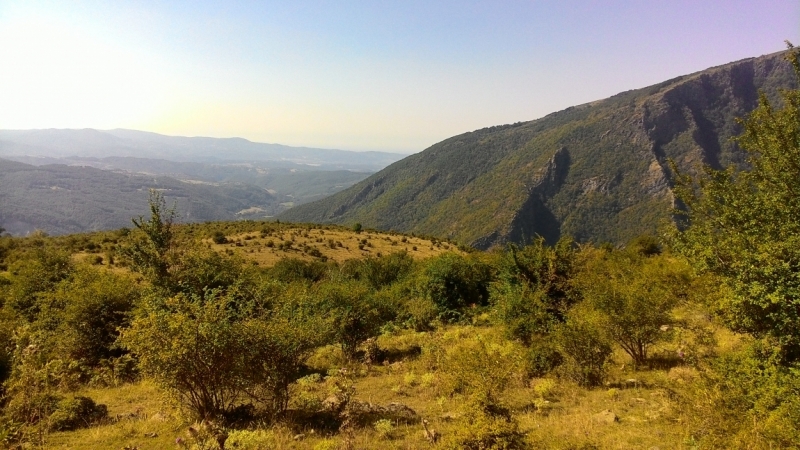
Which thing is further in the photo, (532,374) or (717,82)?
(717,82)

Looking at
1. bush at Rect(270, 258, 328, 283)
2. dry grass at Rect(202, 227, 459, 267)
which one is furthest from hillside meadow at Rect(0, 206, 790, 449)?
dry grass at Rect(202, 227, 459, 267)

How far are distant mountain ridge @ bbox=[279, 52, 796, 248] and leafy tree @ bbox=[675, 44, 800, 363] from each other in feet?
337

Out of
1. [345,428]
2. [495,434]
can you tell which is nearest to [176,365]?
[345,428]

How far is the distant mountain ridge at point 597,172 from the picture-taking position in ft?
410

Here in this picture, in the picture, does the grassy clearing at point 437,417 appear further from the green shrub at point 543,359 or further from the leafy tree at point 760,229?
the leafy tree at point 760,229

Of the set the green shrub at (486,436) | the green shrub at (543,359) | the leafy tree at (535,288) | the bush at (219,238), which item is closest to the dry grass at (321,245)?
the bush at (219,238)

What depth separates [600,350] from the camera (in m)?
12.8

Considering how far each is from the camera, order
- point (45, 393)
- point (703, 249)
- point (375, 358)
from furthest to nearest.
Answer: point (375, 358)
point (703, 249)
point (45, 393)

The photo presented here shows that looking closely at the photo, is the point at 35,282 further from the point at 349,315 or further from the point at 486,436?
the point at 486,436

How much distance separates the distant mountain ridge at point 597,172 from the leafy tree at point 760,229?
10281 centimetres

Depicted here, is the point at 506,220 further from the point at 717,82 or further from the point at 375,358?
the point at 717,82

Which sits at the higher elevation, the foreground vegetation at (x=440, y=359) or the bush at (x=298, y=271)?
the foreground vegetation at (x=440, y=359)

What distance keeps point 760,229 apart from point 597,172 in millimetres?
148793

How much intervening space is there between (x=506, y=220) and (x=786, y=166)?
115 meters
